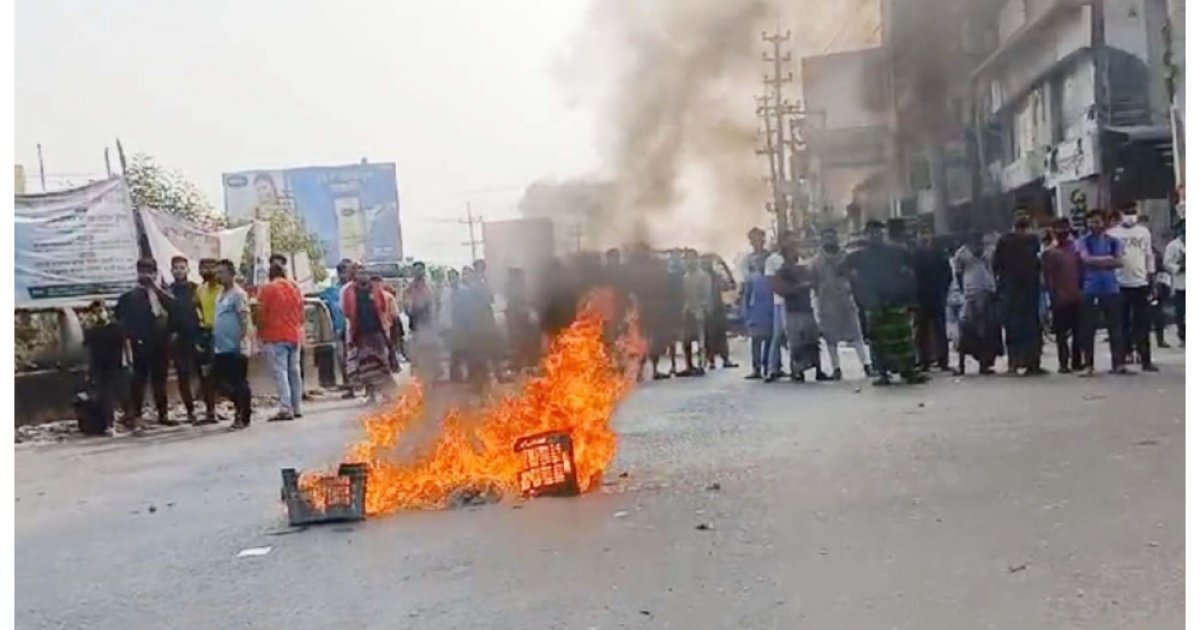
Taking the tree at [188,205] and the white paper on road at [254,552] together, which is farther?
the white paper on road at [254,552]

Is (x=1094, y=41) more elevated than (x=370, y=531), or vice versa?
(x=1094, y=41)

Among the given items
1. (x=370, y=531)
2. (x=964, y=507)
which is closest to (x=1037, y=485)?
(x=964, y=507)

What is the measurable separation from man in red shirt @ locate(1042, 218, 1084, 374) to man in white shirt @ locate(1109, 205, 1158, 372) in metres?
0.08

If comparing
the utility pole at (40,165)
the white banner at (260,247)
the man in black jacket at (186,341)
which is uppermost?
the utility pole at (40,165)

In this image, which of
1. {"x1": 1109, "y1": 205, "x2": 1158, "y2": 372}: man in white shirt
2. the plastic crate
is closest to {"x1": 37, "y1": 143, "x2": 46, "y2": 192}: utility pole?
the plastic crate

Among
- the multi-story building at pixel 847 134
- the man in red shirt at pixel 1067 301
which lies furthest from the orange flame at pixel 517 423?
the man in red shirt at pixel 1067 301

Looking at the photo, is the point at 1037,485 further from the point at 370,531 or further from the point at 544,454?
the point at 370,531

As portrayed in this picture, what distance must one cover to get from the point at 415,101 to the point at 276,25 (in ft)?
1.01

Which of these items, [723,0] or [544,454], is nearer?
[723,0]

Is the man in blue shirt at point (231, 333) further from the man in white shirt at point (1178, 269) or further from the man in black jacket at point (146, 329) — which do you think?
the man in white shirt at point (1178, 269)

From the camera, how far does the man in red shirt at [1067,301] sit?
8.51ft

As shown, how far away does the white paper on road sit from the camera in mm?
2615

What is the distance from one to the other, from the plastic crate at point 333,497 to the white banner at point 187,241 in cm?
47

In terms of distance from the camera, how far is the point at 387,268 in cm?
255
